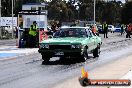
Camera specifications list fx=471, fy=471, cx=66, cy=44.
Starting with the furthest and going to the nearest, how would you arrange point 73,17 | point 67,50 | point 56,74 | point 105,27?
1. point 73,17
2. point 105,27
3. point 67,50
4. point 56,74

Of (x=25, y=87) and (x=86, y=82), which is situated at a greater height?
(x=86, y=82)

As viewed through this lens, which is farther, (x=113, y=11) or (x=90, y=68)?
(x=113, y=11)

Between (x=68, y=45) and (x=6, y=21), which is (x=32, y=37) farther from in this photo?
(x=6, y=21)

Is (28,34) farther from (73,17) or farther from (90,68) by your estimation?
(73,17)

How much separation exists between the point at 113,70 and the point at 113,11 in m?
100

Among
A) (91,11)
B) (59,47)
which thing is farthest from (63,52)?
(91,11)

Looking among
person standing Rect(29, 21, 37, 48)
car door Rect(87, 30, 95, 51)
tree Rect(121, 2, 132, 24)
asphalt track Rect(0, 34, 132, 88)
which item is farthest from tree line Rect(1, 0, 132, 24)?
asphalt track Rect(0, 34, 132, 88)

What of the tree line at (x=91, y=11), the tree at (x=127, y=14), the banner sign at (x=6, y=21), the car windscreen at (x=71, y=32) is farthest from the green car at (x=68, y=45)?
the tree at (x=127, y=14)

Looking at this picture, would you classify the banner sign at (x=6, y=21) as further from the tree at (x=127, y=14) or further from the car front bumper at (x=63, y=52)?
the tree at (x=127, y=14)

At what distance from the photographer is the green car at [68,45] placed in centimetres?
1929

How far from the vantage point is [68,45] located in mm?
19250

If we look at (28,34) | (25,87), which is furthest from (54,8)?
(25,87)

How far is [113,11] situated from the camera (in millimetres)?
115562

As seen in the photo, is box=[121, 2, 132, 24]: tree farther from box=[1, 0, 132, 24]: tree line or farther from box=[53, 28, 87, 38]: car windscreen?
box=[53, 28, 87, 38]: car windscreen
